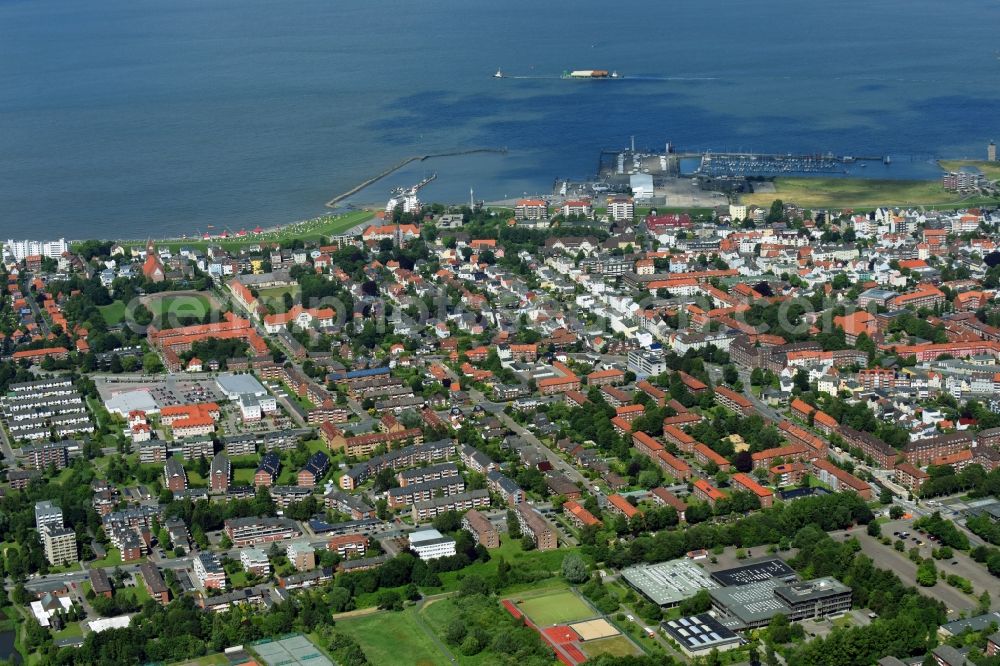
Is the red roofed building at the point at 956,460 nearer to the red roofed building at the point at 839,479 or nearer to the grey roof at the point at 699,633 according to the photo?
the red roofed building at the point at 839,479

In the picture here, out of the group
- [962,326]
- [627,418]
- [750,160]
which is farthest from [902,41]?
[627,418]

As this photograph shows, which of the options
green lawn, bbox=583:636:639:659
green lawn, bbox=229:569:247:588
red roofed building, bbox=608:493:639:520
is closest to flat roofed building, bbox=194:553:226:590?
green lawn, bbox=229:569:247:588

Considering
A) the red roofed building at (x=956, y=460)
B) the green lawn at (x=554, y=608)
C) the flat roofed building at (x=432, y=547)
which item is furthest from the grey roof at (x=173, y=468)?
the red roofed building at (x=956, y=460)

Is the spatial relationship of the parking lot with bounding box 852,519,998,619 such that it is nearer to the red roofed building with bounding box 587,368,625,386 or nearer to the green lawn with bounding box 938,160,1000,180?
the red roofed building with bounding box 587,368,625,386

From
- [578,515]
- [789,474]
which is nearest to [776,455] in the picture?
[789,474]

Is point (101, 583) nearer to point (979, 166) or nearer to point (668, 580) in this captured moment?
point (668, 580)

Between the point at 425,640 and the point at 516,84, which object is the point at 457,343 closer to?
the point at 425,640
